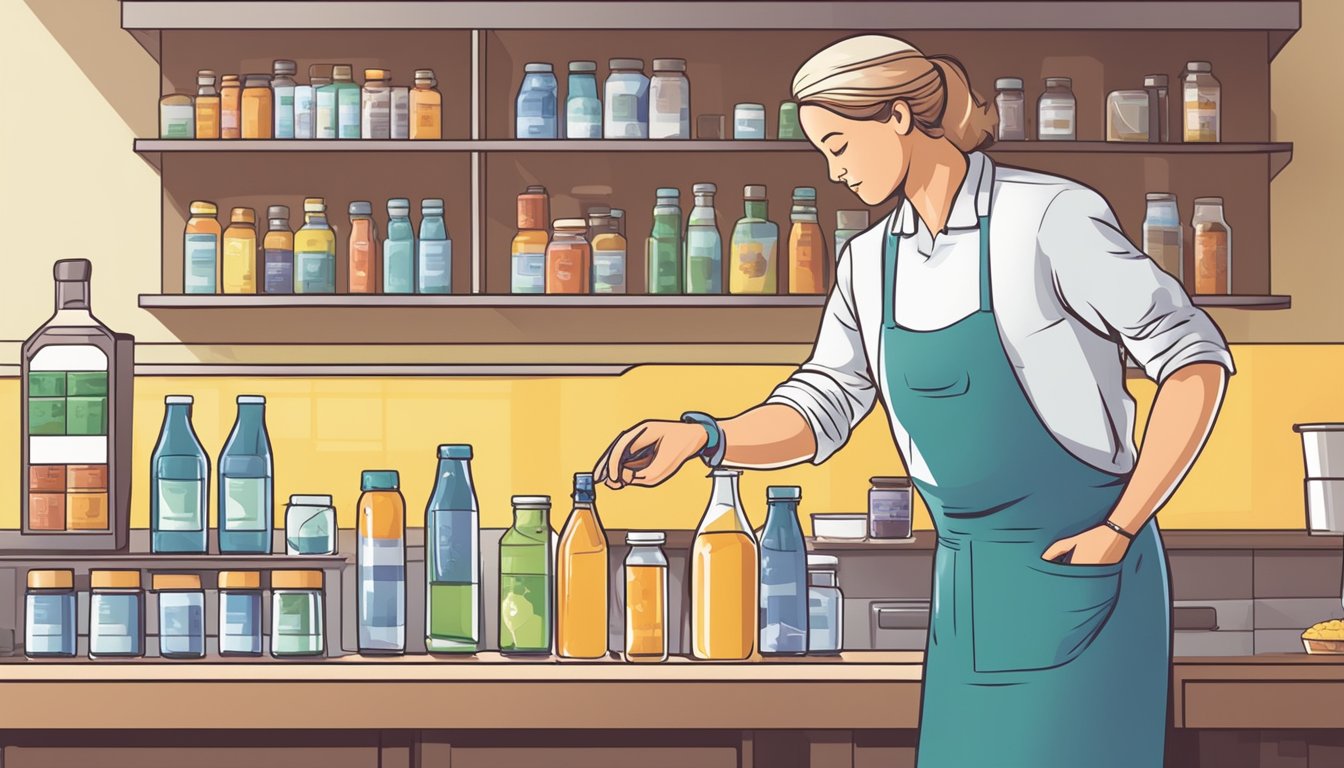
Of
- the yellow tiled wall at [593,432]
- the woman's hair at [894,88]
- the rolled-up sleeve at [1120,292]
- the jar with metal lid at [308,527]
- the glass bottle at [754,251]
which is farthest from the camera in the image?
the yellow tiled wall at [593,432]

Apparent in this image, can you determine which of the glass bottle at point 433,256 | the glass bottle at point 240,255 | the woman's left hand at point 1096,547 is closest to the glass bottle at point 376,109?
the glass bottle at point 433,256

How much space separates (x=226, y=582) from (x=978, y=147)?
43.9 inches

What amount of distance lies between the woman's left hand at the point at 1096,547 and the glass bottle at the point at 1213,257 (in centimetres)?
118

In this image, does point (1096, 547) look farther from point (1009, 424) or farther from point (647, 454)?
point (647, 454)

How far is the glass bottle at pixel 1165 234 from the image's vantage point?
2.62 meters

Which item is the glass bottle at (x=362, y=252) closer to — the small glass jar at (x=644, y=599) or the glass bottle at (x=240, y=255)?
the glass bottle at (x=240, y=255)

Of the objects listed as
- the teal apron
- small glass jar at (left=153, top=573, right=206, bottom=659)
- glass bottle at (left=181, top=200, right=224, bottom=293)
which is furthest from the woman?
glass bottle at (left=181, top=200, right=224, bottom=293)

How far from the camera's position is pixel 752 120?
2643mm

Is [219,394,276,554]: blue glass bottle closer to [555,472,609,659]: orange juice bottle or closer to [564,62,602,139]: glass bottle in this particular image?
[555,472,609,659]: orange juice bottle

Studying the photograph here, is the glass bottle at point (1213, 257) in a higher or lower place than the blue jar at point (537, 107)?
lower

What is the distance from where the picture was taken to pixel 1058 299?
1630mm

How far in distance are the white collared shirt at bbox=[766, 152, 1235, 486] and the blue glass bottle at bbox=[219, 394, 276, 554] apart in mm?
907

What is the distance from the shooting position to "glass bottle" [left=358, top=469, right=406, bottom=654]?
6.18 ft

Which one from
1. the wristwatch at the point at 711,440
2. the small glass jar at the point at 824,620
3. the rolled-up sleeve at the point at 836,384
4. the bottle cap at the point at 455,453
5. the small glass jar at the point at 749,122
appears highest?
the small glass jar at the point at 749,122
